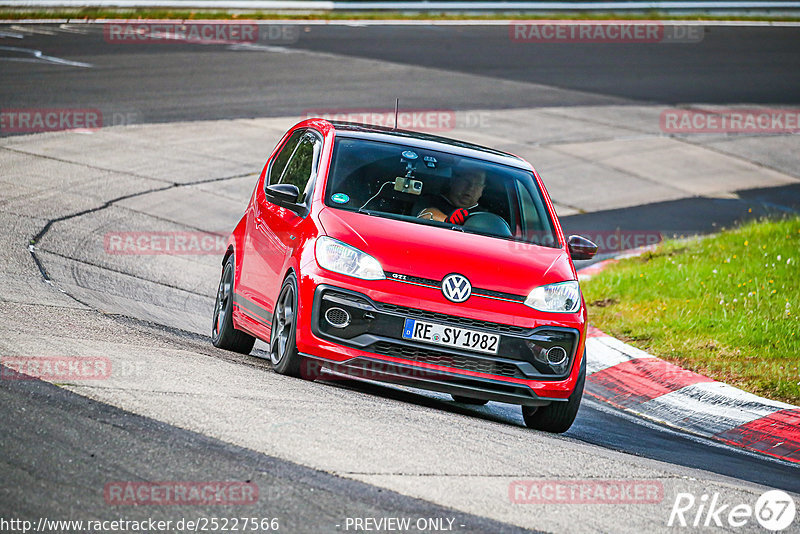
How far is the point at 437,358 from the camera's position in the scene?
22.6ft

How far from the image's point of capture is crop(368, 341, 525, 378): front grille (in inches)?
270

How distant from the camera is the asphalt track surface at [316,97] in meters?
4.92

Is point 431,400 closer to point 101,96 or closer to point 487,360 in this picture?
point 487,360

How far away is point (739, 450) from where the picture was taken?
7.85 meters

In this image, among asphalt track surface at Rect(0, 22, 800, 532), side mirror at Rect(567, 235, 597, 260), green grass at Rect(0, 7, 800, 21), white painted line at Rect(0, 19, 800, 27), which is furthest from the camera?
white painted line at Rect(0, 19, 800, 27)

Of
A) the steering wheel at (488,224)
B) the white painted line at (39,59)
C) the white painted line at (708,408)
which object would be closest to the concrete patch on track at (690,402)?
the white painted line at (708,408)

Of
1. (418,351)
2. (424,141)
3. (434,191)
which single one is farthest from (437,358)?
(424,141)

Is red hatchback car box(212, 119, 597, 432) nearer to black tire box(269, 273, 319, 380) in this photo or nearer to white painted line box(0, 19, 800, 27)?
black tire box(269, 273, 319, 380)

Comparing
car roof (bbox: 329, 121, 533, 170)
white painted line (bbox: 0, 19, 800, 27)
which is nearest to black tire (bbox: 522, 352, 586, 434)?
car roof (bbox: 329, 121, 533, 170)

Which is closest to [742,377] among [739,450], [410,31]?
[739,450]

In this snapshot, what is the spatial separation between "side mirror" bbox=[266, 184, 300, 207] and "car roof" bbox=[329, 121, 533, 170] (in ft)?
2.12

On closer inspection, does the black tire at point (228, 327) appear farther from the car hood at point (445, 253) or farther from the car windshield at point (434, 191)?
the car hood at point (445, 253)

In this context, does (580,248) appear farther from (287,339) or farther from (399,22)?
(399,22)

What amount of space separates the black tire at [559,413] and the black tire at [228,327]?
241 centimetres
